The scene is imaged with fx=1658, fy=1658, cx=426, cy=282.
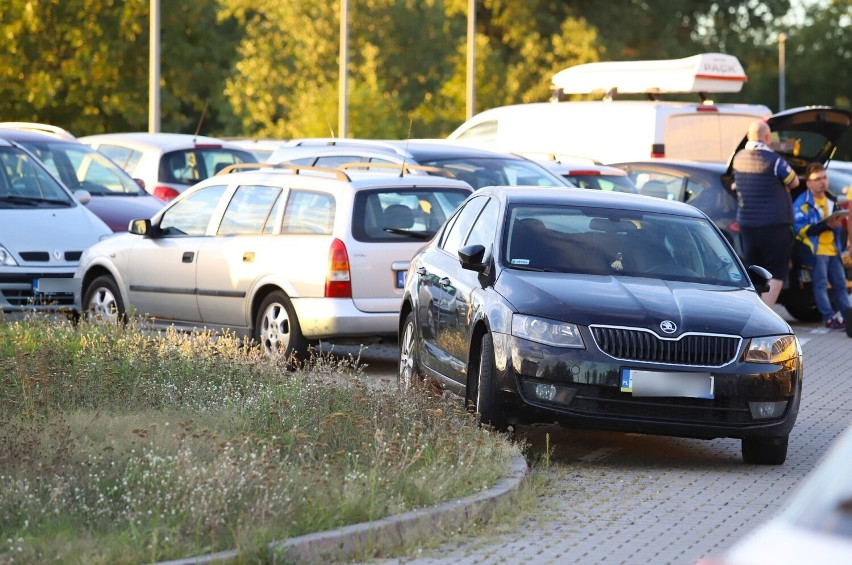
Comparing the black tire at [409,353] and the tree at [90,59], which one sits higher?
the tree at [90,59]

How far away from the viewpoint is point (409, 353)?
1084 cm

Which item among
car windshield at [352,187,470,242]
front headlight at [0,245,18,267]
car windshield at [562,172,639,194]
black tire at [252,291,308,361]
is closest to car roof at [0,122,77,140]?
front headlight at [0,245,18,267]

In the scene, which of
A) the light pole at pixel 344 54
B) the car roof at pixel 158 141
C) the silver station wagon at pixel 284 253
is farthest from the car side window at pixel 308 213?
the light pole at pixel 344 54

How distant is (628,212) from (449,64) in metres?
46.7

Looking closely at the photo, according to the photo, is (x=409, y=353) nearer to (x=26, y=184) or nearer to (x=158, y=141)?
(x=26, y=184)

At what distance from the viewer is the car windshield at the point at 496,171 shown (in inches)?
640

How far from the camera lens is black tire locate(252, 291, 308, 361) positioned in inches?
489

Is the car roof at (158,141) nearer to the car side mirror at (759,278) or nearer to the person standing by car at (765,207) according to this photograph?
the person standing by car at (765,207)

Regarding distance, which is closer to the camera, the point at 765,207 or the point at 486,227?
the point at 486,227

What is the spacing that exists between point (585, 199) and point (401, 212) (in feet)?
9.13

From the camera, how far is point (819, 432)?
1023cm

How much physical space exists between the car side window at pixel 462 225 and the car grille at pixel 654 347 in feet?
6.55

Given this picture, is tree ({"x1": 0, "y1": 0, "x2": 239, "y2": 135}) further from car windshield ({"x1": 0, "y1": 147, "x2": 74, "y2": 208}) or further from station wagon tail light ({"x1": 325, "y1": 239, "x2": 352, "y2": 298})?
station wagon tail light ({"x1": 325, "y1": 239, "x2": 352, "y2": 298})

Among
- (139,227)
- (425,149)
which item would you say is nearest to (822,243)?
(425,149)
